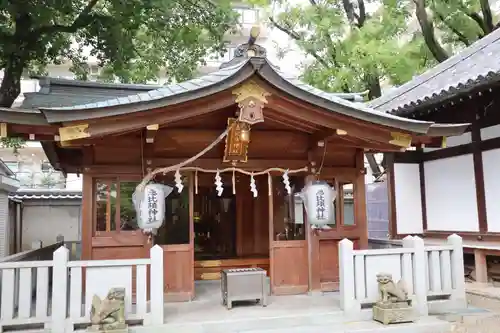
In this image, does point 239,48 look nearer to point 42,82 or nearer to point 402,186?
point 42,82

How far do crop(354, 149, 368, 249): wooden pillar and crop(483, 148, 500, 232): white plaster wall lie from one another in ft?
7.92

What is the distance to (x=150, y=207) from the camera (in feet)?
21.7

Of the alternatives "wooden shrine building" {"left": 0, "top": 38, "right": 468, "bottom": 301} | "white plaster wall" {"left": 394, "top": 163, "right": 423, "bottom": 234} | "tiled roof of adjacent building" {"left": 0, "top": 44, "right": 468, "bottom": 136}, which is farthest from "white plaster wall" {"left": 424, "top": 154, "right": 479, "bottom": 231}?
"tiled roof of adjacent building" {"left": 0, "top": 44, "right": 468, "bottom": 136}

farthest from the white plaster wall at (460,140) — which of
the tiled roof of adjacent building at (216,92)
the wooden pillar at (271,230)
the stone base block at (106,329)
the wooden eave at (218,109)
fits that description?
the stone base block at (106,329)

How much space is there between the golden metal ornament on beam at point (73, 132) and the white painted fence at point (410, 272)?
393 centimetres

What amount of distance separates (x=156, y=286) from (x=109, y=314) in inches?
26.0

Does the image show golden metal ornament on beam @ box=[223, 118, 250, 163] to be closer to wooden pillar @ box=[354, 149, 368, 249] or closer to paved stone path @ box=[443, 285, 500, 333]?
wooden pillar @ box=[354, 149, 368, 249]

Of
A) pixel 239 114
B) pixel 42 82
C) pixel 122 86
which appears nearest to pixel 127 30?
pixel 122 86

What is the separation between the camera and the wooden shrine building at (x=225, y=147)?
6191 mm

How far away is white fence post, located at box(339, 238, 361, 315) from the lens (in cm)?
634

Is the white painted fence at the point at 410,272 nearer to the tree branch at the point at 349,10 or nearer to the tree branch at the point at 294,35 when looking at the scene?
the tree branch at the point at 294,35

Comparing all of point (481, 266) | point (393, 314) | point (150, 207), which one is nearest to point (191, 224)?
point (150, 207)

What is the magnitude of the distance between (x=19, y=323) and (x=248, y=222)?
6.12 m

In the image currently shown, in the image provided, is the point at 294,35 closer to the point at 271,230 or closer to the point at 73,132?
the point at 271,230
